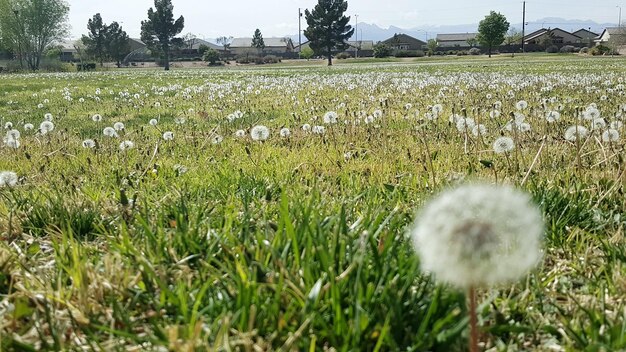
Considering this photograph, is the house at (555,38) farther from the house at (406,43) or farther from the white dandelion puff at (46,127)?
the white dandelion puff at (46,127)

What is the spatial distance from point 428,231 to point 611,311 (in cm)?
119

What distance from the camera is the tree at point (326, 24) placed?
11206 cm

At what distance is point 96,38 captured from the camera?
124625mm

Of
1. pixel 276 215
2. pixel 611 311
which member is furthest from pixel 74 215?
pixel 611 311

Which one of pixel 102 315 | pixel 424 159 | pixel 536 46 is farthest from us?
pixel 536 46

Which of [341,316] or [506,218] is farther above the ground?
[506,218]

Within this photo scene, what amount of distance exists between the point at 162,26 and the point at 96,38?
2132 centimetres

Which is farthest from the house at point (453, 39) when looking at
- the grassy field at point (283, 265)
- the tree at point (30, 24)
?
the grassy field at point (283, 265)

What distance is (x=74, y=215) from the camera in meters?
3.51

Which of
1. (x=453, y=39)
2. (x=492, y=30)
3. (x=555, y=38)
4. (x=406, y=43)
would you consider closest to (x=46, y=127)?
(x=492, y=30)

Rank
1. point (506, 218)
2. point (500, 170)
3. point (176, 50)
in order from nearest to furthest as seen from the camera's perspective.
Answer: point (506, 218) < point (500, 170) < point (176, 50)

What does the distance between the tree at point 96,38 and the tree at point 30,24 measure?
10.6m

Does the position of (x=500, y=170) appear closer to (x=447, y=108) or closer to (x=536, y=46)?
(x=447, y=108)

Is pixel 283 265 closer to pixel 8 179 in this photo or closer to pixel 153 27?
pixel 8 179
